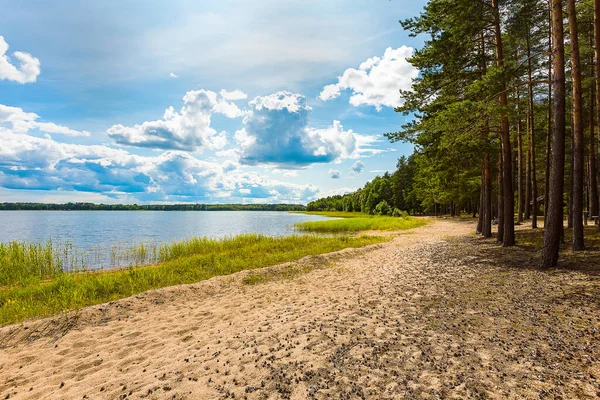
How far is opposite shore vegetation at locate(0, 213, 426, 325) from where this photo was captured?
858cm

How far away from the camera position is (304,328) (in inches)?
229

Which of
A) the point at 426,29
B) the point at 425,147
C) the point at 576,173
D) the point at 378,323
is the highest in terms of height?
the point at 426,29

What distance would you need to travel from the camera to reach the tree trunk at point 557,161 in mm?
9211

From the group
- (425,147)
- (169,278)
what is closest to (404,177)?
(425,147)

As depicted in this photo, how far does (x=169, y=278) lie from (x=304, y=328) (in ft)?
23.1

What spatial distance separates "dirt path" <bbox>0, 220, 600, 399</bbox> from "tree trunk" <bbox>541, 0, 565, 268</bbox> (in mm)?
1113

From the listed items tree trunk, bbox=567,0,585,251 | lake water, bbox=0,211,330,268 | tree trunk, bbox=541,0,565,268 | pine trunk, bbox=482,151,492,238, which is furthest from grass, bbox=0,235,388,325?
tree trunk, bbox=567,0,585,251

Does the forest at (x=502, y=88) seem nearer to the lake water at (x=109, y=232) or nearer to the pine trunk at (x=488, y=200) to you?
the pine trunk at (x=488, y=200)

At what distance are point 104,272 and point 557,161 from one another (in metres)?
18.2

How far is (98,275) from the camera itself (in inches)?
503

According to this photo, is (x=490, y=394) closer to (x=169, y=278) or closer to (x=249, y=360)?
(x=249, y=360)

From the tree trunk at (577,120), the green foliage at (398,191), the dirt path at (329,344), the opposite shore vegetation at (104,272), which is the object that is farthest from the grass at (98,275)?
the green foliage at (398,191)

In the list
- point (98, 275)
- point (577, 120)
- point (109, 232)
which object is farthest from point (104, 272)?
point (109, 232)

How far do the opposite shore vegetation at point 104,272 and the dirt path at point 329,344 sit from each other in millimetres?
1492
